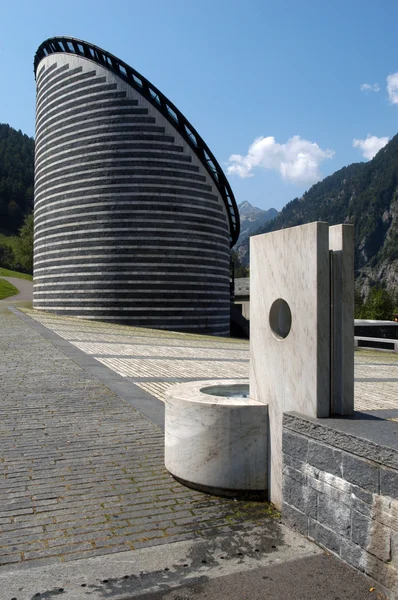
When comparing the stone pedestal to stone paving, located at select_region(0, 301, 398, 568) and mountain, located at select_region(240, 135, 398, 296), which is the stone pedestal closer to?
stone paving, located at select_region(0, 301, 398, 568)

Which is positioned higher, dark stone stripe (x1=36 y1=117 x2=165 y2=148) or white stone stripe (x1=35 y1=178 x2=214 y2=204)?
dark stone stripe (x1=36 y1=117 x2=165 y2=148)

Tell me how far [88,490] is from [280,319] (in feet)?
7.58

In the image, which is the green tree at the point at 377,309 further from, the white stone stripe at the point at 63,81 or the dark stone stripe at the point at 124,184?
the white stone stripe at the point at 63,81

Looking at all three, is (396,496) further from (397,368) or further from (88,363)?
(397,368)

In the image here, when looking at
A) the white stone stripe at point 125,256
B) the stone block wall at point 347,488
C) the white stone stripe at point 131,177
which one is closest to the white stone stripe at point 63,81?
the white stone stripe at point 131,177

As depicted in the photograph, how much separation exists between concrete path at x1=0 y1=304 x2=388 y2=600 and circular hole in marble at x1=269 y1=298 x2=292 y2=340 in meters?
1.52

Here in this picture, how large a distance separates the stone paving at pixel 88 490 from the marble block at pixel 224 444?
179 millimetres

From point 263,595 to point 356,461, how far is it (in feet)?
3.36

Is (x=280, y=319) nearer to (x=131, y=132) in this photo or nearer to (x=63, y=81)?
(x=131, y=132)

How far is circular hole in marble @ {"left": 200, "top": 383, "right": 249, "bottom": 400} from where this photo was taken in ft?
18.6

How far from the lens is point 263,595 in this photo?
10.7 ft

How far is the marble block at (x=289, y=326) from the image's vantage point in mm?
4250

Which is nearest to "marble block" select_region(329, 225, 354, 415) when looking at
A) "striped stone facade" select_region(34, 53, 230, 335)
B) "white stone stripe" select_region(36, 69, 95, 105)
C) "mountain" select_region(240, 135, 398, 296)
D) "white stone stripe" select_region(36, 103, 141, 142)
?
"striped stone facade" select_region(34, 53, 230, 335)

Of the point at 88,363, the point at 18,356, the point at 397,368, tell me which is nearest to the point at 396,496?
the point at 88,363
